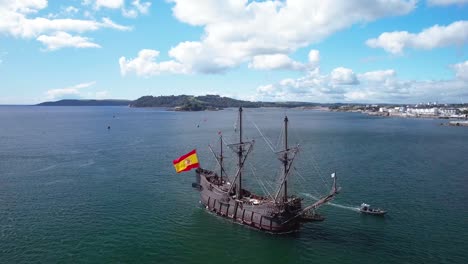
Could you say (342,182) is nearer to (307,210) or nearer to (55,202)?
(307,210)

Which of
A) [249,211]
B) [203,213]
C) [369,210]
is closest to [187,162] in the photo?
[203,213]

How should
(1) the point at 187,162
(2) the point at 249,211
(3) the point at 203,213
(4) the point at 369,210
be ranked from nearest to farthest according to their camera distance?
(2) the point at 249,211
(4) the point at 369,210
(3) the point at 203,213
(1) the point at 187,162

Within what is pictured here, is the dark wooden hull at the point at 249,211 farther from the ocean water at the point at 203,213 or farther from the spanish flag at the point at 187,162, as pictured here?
the spanish flag at the point at 187,162

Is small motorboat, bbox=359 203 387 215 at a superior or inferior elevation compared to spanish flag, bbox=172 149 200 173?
inferior

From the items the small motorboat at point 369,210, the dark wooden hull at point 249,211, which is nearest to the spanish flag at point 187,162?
the dark wooden hull at point 249,211

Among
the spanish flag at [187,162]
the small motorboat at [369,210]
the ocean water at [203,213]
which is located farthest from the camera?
the spanish flag at [187,162]

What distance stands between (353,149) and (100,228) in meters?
97.5

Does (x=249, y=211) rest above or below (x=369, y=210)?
above

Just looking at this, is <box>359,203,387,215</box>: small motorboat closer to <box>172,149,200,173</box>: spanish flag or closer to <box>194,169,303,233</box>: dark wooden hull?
<box>194,169,303,233</box>: dark wooden hull

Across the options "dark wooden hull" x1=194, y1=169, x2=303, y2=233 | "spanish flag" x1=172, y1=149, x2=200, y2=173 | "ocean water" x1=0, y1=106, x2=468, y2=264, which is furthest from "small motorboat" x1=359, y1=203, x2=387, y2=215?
"spanish flag" x1=172, y1=149, x2=200, y2=173

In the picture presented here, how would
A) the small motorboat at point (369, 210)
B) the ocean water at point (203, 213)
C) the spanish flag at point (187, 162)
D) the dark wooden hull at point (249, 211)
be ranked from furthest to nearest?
the spanish flag at point (187, 162)
the small motorboat at point (369, 210)
the dark wooden hull at point (249, 211)
the ocean water at point (203, 213)

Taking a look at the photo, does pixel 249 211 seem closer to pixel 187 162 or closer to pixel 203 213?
pixel 203 213

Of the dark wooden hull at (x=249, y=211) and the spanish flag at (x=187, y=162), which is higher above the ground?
the spanish flag at (x=187, y=162)

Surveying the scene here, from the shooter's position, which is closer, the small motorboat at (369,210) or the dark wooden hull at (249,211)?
the dark wooden hull at (249,211)
